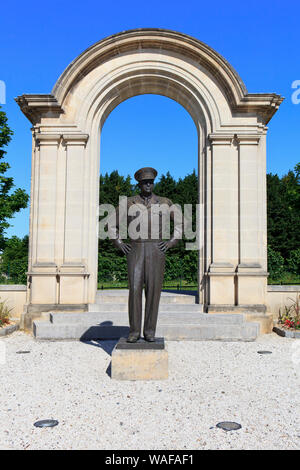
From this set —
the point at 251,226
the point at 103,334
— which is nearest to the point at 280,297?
the point at 251,226

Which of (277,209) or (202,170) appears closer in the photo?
(202,170)

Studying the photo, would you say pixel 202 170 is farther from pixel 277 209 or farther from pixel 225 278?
pixel 277 209

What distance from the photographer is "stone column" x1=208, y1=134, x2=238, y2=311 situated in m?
9.77

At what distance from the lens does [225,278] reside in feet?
32.1

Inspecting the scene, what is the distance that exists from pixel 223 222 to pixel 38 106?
5595 millimetres

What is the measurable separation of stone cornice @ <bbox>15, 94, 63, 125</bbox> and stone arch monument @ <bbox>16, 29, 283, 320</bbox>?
26 mm

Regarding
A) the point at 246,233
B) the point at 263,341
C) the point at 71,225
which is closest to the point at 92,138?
the point at 71,225

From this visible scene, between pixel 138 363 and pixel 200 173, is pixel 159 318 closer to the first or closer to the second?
pixel 138 363

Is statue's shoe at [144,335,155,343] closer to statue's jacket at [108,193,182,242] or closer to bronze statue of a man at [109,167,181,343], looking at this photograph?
bronze statue of a man at [109,167,181,343]

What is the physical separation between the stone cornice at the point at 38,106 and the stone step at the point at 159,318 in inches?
203

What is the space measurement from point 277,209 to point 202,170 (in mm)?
26578

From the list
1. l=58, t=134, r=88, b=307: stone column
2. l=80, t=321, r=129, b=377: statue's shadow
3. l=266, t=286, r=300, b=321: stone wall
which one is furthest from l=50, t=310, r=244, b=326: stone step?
l=266, t=286, r=300, b=321: stone wall

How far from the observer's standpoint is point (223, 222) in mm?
9953
